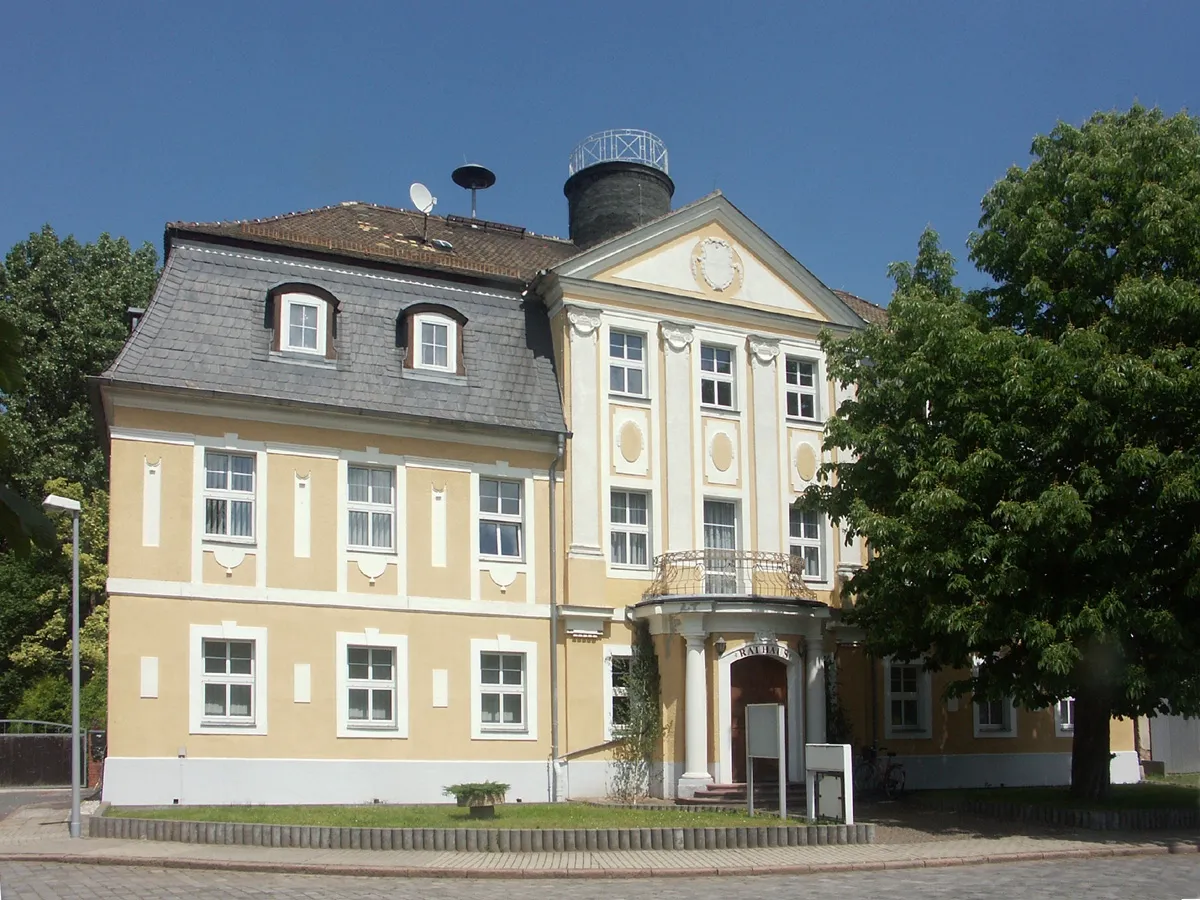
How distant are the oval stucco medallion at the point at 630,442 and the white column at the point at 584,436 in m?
0.54

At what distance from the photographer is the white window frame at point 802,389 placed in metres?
29.2

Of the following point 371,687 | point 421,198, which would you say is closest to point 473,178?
point 421,198

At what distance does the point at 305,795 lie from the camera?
23266 millimetres

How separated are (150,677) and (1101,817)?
→ 1561 cm

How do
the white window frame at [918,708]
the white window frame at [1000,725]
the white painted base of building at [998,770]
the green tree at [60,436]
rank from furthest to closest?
the green tree at [60,436] < the white window frame at [1000,725] < the white painted base of building at [998,770] < the white window frame at [918,708]

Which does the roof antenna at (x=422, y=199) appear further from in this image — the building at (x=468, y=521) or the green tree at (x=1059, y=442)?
the green tree at (x=1059, y=442)

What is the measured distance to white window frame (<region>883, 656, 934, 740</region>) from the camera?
29.2m

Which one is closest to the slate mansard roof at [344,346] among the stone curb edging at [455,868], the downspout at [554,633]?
the downspout at [554,633]

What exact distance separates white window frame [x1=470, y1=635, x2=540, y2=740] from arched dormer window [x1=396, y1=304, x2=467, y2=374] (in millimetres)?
5433

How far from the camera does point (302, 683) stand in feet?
77.8

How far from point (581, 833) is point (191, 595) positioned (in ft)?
29.3

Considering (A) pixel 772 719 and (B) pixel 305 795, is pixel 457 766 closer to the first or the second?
(B) pixel 305 795

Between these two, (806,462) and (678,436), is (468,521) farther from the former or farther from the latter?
(806,462)

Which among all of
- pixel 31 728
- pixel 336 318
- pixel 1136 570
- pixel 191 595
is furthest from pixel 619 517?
pixel 31 728
